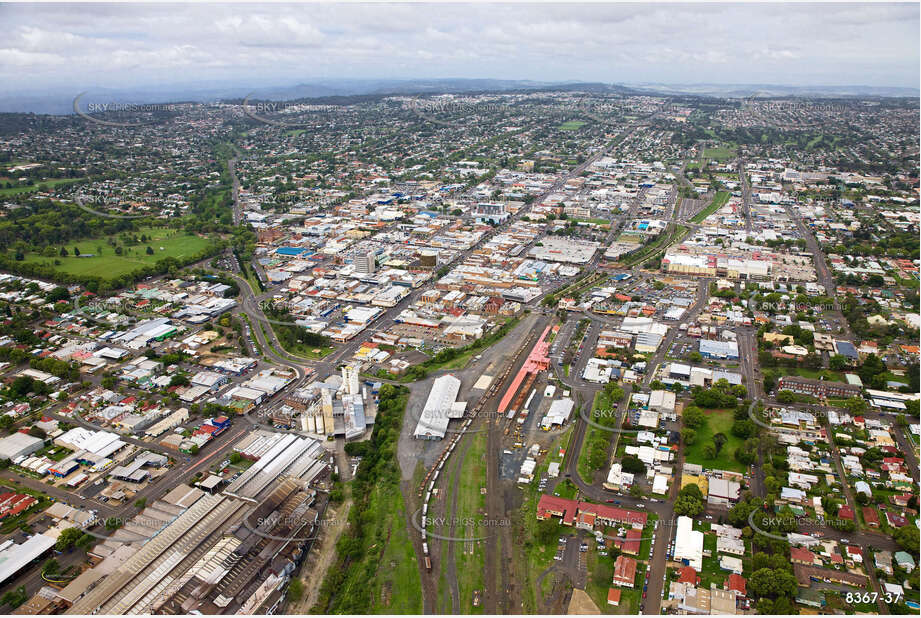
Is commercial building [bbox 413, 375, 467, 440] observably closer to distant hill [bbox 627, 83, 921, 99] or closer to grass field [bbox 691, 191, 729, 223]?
grass field [bbox 691, 191, 729, 223]

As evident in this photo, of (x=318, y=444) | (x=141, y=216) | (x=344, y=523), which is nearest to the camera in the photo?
(x=344, y=523)

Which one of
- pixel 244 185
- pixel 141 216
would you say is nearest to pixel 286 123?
pixel 244 185

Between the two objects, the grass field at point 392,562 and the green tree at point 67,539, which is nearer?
the grass field at point 392,562

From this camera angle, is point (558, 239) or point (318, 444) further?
point (558, 239)

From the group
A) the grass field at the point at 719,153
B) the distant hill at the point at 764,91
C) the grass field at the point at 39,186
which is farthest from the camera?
the distant hill at the point at 764,91

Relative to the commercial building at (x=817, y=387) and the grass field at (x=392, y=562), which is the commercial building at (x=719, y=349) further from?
the grass field at (x=392, y=562)

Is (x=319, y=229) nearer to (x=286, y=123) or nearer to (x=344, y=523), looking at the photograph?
(x=344, y=523)

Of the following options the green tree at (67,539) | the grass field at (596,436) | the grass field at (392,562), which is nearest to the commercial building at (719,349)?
the grass field at (596,436)
